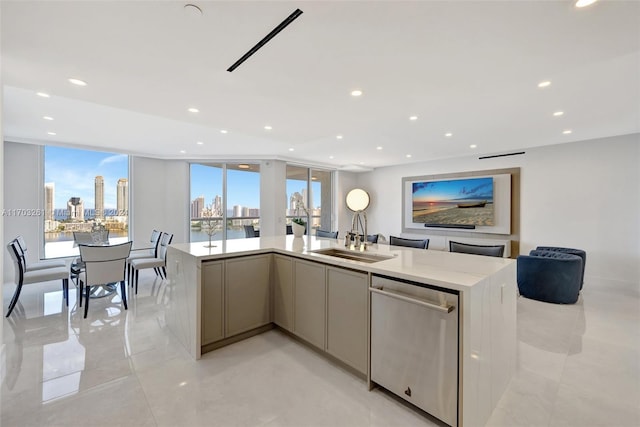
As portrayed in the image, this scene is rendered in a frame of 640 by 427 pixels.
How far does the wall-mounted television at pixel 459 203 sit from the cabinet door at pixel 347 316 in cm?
553

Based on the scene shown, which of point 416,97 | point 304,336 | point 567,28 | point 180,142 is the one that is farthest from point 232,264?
point 180,142

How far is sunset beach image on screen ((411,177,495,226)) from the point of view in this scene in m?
6.39

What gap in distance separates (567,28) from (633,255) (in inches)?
207

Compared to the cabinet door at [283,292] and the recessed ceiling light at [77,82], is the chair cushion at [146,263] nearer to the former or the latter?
the cabinet door at [283,292]

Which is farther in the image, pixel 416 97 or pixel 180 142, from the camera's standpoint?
pixel 180 142

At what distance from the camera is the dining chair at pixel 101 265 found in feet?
10.9

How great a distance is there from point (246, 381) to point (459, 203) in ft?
21.1

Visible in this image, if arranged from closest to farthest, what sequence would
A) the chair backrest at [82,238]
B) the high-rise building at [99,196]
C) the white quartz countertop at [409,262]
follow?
the white quartz countertop at [409,262] → the chair backrest at [82,238] → the high-rise building at [99,196]

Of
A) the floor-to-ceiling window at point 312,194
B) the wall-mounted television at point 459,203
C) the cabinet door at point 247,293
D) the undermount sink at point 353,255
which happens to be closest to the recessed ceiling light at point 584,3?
the undermount sink at point 353,255

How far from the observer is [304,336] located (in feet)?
8.51

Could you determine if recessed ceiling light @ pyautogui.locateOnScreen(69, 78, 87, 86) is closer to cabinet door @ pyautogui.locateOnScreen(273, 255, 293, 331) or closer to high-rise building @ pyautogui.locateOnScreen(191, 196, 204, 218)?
cabinet door @ pyautogui.locateOnScreen(273, 255, 293, 331)

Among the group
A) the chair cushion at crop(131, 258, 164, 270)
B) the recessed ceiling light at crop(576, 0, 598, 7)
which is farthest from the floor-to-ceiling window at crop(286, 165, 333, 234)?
the recessed ceiling light at crop(576, 0, 598, 7)

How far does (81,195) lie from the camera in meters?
5.71

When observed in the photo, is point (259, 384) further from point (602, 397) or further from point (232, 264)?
point (602, 397)
